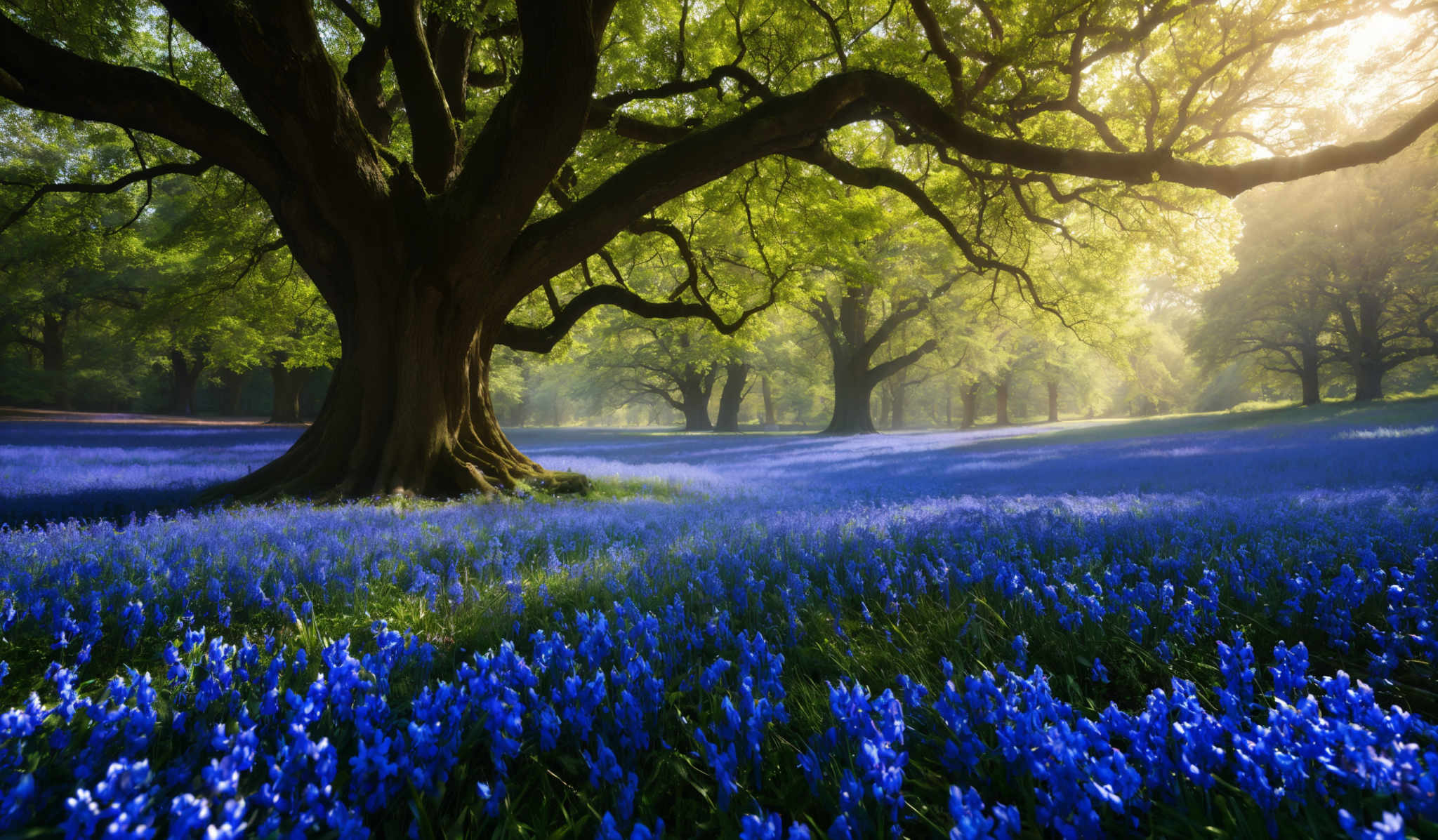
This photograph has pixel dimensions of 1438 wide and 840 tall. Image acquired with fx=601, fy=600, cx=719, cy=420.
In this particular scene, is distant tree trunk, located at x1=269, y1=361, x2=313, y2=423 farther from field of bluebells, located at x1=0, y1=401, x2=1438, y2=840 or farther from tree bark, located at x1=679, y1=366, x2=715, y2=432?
field of bluebells, located at x1=0, y1=401, x2=1438, y2=840

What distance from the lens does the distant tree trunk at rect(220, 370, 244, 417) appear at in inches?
1880

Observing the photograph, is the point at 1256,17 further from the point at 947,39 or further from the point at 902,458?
the point at 902,458

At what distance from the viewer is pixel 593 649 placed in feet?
6.88

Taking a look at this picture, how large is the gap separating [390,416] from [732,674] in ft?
22.4

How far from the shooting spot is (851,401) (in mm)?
33188

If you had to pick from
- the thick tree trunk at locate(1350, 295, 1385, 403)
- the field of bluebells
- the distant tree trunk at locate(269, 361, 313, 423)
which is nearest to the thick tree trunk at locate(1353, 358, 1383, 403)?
the thick tree trunk at locate(1350, 295, 1385, 403)

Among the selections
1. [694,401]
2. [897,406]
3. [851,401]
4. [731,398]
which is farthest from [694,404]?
[897,406]

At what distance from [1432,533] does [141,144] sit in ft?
54.3

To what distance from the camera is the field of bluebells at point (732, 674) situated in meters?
1.26

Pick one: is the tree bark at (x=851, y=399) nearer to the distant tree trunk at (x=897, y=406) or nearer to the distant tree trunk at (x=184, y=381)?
the distant tree trunk at (x=897, y=406)

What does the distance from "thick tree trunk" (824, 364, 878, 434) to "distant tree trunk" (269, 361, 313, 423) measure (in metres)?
32.0

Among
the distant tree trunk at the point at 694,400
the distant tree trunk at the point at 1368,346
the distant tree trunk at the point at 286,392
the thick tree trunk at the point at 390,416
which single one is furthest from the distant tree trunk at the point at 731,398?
the thick tree trunk at the point at 390,416

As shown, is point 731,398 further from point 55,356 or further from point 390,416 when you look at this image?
point 55,356

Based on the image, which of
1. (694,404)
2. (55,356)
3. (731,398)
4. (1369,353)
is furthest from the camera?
(694,404)
